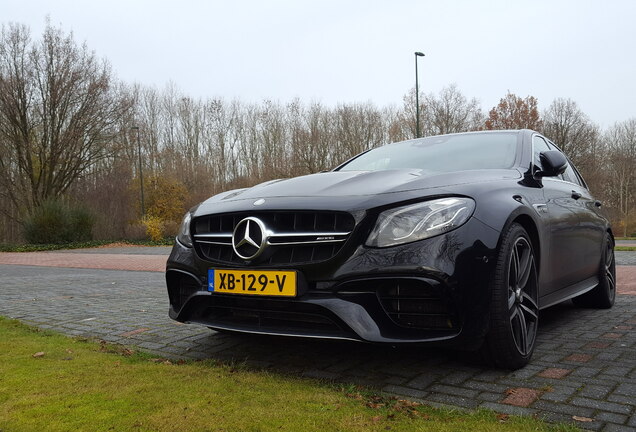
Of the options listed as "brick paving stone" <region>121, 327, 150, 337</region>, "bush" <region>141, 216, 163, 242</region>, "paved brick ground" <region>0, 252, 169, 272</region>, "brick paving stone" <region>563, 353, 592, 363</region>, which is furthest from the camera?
"bush" <region>141, 216, 163, 242</region>

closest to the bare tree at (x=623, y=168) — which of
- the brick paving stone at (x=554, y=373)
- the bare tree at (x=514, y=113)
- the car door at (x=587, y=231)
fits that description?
the bare tree at (x=514, y=113)

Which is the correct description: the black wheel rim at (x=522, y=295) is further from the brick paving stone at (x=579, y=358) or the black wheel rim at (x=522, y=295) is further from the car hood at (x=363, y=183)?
the car hood at (x=363, y=183)

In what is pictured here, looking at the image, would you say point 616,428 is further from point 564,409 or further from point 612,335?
point 612,335

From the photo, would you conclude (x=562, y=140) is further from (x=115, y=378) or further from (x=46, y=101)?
(x=115, y=378)

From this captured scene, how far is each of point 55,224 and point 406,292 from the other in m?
26.7

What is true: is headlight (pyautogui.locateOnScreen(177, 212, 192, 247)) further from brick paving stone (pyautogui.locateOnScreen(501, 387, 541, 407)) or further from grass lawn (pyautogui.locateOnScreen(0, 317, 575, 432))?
brick paving stone (pyautogui.locateOnScreen(501, 387, 541, 407))

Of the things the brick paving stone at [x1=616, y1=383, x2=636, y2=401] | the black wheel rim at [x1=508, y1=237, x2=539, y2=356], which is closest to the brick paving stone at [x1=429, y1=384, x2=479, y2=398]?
the black wheel rim at [x1=508, y1=237, x2=539, y2=356]

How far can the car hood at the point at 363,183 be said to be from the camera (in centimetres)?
A: 285

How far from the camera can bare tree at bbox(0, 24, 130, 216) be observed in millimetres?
27031

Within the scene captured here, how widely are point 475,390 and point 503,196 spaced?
3.49ft

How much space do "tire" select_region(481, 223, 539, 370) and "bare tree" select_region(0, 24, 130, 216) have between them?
28301 mm

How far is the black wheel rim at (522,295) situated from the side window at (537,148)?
2.95ft

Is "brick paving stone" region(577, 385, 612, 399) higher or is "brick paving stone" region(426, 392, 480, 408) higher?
"brick paving stone" region(426, 392, 480, 408)

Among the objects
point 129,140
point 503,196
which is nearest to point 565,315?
point 503,196
